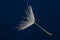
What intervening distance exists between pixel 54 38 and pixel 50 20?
244mm

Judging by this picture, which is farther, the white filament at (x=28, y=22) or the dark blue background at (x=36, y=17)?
the dark blue background at (x=36, y=17)

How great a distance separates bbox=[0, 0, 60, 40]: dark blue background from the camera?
97.6 inches

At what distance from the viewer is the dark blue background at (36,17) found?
8.13 feet

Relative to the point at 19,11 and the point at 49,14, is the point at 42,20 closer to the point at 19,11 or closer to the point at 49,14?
the point at 49,14

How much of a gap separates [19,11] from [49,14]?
1.32 feet

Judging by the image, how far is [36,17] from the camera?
247cm

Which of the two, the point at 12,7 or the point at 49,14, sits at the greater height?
the point at 12,7

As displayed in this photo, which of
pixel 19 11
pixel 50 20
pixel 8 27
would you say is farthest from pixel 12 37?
pixel 50 20

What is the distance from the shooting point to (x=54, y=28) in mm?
2512

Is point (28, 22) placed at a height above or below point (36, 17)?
below

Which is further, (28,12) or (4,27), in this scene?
(4,27)

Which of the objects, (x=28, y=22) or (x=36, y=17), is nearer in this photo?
(x=28, y=22)

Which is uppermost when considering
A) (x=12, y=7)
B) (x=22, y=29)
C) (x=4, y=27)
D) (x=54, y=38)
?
(x=12, y=7)

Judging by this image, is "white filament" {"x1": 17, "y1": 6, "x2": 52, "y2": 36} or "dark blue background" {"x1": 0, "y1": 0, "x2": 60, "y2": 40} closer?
"white filament" {"x1": 17, "y1": 6, "x2": 52, "y2": 36}
